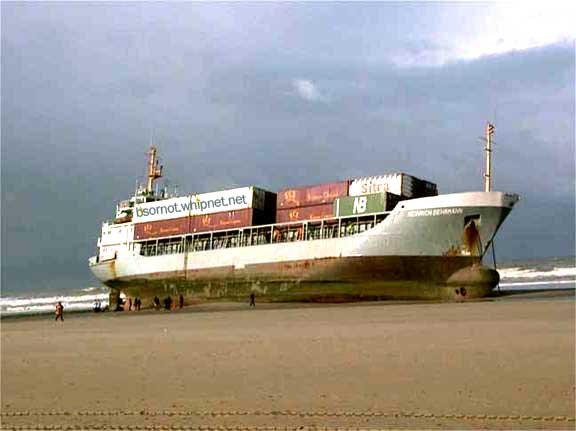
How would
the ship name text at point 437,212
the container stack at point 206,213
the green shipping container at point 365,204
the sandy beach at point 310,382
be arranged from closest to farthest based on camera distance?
the sandy beach at point 310,382, the ship name text at point 437,212, the green shipping container at point 365,204, the container stack at point 206,213

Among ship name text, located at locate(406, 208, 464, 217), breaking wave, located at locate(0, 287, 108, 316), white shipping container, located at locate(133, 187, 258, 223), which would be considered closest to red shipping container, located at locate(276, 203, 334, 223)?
white shipping container, located at locate(133, 187, 258, 223)

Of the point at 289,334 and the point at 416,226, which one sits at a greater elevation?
the point at 416,226

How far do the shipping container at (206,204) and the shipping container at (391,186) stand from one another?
697cm

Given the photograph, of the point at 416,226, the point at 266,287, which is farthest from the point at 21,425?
the point at 266,287

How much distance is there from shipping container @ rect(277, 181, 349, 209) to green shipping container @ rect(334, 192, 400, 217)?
0.89 m

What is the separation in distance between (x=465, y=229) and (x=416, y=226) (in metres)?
2.46

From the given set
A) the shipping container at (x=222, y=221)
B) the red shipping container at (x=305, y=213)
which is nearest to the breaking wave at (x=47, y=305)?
the shipping container at (x=222, y=221)

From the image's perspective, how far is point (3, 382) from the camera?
775 centimetres

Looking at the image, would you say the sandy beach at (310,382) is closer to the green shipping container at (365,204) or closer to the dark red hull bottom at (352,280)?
the dark red hull bottom at (352,280)

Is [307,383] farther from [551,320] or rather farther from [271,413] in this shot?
[551,320]

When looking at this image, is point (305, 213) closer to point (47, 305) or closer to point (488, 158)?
point (488, 158)

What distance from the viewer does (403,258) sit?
28.7 meters

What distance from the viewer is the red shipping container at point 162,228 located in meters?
40.1

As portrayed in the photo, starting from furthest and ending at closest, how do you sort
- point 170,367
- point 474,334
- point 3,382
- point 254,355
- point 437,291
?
point 437,291, point 474,334, point 254,355, point 170,367, point 3,382
